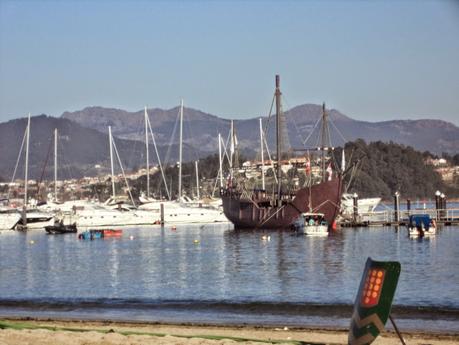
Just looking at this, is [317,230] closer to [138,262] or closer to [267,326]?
[138,262]

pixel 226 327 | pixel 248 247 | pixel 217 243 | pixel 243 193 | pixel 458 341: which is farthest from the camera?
pixel 243 193

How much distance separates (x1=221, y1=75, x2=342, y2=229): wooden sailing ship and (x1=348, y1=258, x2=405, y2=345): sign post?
246 ft

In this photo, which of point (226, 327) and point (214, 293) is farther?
point (214, 293)

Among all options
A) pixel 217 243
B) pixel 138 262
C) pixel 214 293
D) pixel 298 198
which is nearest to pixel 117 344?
pixel 214 293

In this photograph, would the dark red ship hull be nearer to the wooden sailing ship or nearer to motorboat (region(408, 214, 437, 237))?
→ the wooden sailing ship

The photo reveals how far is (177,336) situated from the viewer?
24.5m

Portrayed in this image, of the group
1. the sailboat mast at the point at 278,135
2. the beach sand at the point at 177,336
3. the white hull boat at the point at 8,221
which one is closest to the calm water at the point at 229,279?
the beach sand at the point at 177,336

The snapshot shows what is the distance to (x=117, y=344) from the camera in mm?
22766

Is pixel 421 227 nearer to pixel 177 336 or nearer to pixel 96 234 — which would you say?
pixel 96 234

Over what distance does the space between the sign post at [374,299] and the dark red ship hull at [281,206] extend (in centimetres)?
7578

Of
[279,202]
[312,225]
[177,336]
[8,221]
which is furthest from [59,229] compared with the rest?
[177,336]

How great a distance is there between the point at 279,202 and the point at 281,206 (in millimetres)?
454

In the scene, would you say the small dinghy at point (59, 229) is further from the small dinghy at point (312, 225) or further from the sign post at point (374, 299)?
the sign post at point (374, 299)

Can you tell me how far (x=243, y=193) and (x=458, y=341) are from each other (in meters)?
80.4
